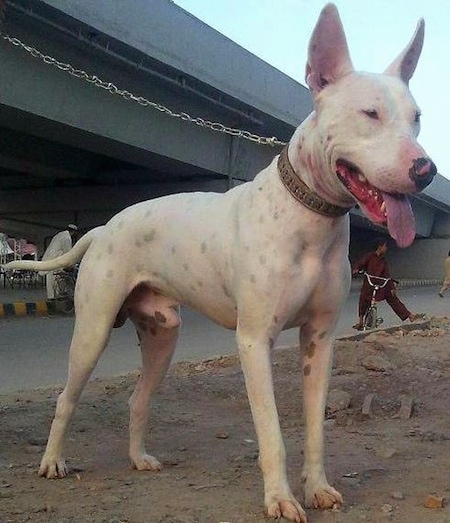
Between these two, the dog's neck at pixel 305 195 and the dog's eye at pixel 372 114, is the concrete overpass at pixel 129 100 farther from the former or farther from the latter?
the dog's eye at pixel 372 114

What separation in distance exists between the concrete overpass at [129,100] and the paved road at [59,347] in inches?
118

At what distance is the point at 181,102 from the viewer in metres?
16.1

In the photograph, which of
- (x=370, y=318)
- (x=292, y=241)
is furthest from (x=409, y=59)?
(x=370, y=318)

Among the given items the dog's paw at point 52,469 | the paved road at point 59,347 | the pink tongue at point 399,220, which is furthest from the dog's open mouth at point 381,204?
the paved road at point 59,347

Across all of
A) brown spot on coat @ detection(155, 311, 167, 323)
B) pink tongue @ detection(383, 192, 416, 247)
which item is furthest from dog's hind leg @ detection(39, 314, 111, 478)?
pink tongue @ detection(383, 192, 416, 247)

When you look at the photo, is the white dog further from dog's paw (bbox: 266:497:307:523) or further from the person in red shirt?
the person in red shirt

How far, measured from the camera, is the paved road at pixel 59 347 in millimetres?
7793

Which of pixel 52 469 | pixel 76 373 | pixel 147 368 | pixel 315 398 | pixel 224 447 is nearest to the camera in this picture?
pixel 315 398

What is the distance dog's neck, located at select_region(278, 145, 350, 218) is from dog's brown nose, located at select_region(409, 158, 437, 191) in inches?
18.9

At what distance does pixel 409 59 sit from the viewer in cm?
346

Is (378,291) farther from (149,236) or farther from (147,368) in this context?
(149,236)

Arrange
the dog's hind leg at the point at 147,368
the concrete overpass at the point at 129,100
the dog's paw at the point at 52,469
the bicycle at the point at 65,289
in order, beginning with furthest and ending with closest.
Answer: the bicycle at the point at 65,289, the concrete overpass at the point at 129,100, the dog's hind leg at the point at 147,368, the dog's paw at the point at 52,469

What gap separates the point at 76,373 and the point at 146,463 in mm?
600

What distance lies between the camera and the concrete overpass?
1277 cm
